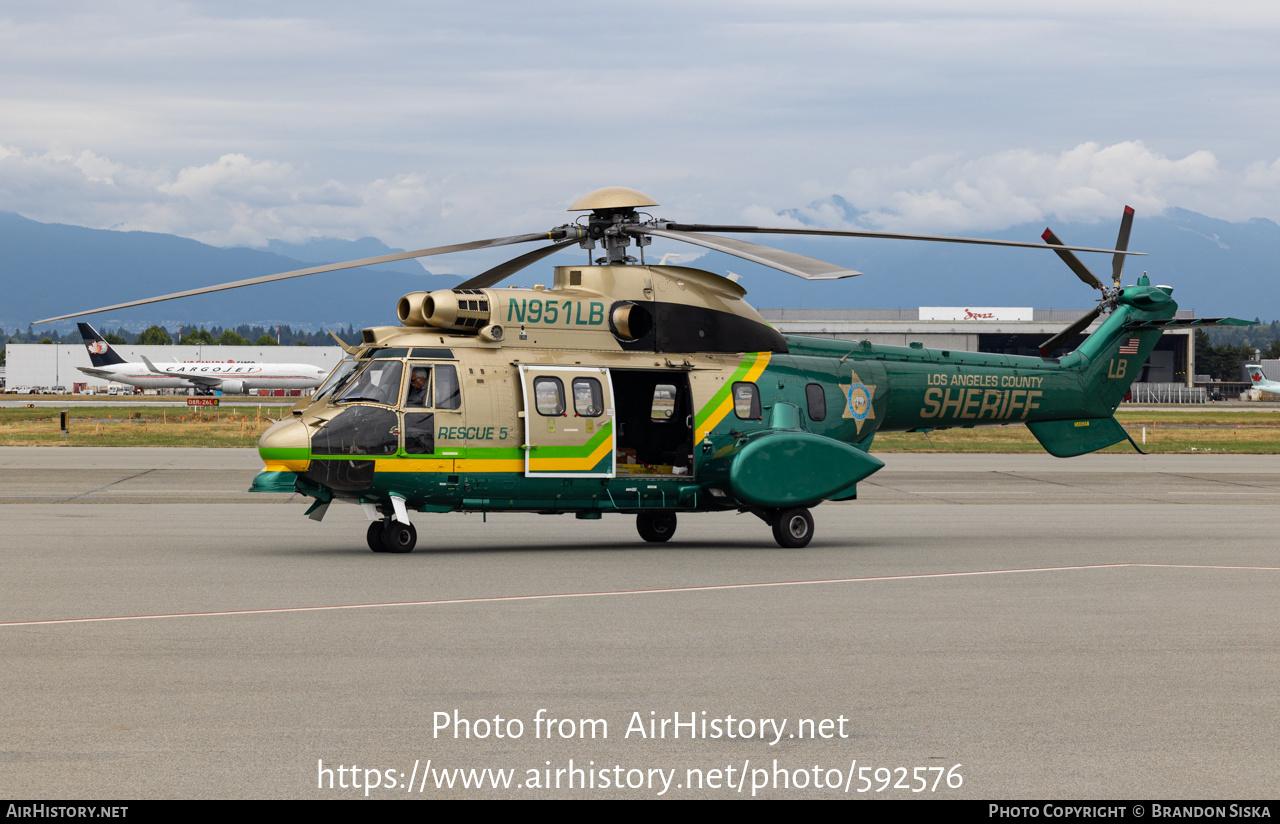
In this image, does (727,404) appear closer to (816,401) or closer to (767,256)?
(816,401)

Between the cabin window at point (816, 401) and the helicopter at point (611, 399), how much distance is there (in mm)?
28

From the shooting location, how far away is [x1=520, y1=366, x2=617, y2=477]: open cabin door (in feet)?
55.6

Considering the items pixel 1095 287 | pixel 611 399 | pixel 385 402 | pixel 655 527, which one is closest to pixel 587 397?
pixel 611 399

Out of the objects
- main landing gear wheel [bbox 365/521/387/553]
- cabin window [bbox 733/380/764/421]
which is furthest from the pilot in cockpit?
cabin window [bbox 733/380/764/421]

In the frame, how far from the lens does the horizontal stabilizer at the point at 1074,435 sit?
21.2 m

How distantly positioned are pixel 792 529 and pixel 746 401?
206 centimetres

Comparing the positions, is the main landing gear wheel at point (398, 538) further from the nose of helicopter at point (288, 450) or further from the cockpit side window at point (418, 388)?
the cockpit side window at point (418, 388)

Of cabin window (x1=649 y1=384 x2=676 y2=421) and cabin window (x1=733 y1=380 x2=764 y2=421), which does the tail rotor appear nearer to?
cabin window (x1=733 y1=380 x2=764 y2=421)

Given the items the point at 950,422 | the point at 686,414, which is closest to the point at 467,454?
the point at 686,414

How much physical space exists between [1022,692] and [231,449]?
38821 millimetres

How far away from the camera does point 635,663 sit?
920 centimetres

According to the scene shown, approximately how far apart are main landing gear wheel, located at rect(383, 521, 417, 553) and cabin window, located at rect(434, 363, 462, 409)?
1.74 m

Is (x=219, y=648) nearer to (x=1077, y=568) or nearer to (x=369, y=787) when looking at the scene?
(x=369, y=787)

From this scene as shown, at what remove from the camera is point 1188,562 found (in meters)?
16.1
